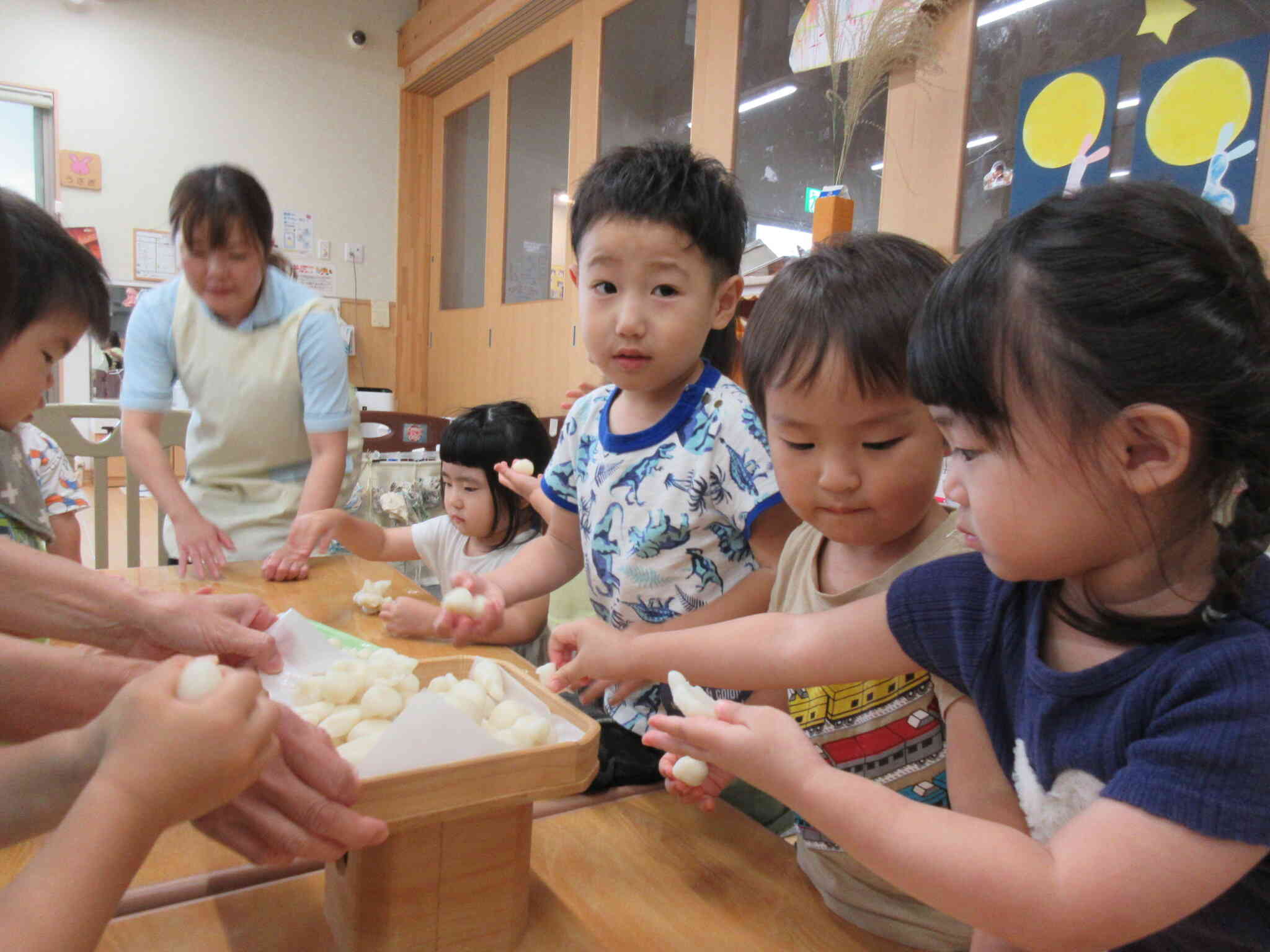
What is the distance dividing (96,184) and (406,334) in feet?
6.29

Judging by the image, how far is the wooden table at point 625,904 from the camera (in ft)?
2.02

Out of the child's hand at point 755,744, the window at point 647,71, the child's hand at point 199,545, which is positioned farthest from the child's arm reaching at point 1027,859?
the window at point 647,71

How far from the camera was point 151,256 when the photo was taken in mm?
4883

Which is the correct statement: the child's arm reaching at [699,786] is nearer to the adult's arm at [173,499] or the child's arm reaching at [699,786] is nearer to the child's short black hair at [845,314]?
the child's short black hair at [845,314]

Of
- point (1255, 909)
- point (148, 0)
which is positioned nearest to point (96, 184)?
point (148, 0)

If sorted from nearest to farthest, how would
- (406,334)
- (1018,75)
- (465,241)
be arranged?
(1018,75) < (465,241) < (406,334)

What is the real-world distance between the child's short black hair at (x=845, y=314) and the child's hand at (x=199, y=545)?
1173mm

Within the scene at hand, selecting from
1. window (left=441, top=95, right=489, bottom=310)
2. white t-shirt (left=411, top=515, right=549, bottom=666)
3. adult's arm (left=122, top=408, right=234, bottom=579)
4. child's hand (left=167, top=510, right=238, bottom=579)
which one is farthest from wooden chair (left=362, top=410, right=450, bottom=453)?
window (left=441, top=95, right=489, bottom=310)

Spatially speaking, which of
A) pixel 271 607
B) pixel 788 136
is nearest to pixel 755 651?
pixel 271 607

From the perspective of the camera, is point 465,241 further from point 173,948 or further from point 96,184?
point 173,948

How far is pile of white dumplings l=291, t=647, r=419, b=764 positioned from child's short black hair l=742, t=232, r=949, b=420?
436mm

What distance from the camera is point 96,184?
4.68 m

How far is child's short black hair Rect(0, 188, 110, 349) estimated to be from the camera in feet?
3.55

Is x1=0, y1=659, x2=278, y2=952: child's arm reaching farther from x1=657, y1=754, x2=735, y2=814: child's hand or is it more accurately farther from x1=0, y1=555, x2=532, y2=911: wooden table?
x1=657, y1=754, x2=735, y2=814: child's hand
